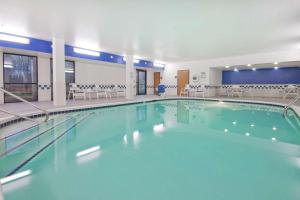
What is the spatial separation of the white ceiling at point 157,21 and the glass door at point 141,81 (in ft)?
19.3

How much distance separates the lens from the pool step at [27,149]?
81.7 inches

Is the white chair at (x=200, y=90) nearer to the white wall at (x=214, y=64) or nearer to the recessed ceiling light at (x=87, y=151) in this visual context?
the white wall at (x=214, y=64)

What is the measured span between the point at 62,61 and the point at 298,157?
6.56 metres

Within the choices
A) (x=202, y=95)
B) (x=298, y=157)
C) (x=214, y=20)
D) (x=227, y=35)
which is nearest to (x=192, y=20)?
(x=214, y=20)

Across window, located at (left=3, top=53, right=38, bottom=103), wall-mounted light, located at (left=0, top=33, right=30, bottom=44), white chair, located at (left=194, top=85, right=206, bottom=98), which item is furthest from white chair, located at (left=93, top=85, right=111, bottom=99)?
Answer: white chair, located at (left=194, top=85, right=206, bottom=98)

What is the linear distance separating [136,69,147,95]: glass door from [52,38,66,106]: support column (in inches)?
258

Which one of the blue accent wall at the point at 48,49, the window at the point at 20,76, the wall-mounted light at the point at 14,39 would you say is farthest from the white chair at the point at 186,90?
the wall-mounted light at the point at 14,39

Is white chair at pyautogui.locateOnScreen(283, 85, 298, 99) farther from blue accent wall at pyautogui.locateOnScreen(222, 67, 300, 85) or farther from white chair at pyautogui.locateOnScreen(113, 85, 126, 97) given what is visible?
white chair at pyautogui.locateOnScreen(113, 85, 126, 97)

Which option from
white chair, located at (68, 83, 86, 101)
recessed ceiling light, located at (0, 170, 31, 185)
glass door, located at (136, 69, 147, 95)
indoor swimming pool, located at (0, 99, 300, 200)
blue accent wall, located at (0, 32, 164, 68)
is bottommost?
recessed ceiling light, located at (0, 170, 31, 185)

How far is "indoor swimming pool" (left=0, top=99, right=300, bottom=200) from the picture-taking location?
1.54 m

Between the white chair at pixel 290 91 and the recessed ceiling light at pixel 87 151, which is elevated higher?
the white chair at pixel 290 91

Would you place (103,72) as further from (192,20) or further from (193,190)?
(193,190)

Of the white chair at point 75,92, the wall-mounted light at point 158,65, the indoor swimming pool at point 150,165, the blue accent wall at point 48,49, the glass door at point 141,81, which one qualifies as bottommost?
the indoor swimming pool at point 150,165

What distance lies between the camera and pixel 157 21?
4641 millimetres
